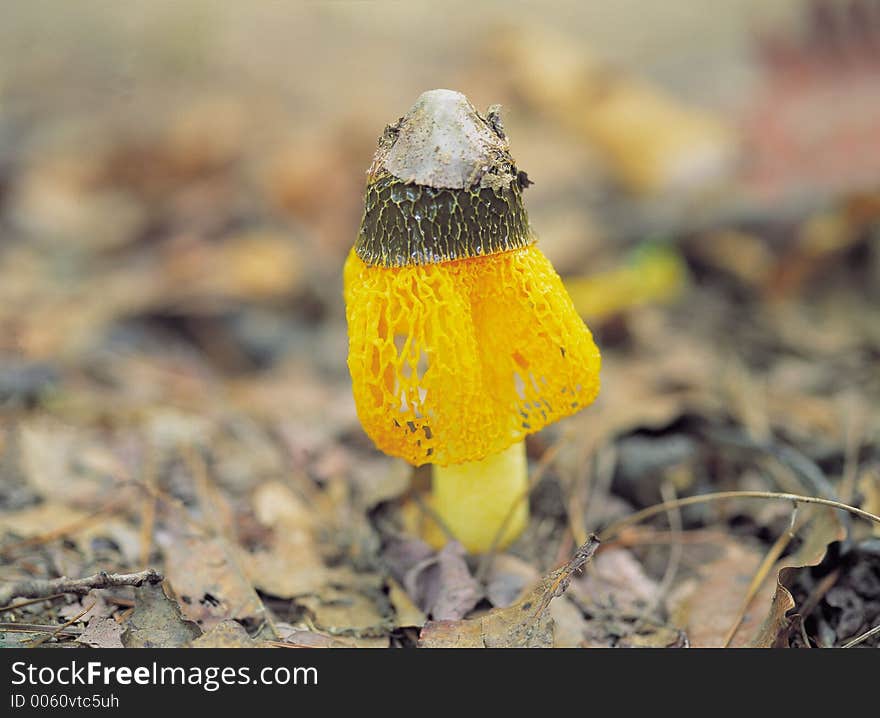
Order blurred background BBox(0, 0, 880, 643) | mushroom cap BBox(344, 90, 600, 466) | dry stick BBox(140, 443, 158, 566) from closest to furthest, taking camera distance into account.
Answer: mushroom cap BBox(344, 90, 600, 466)
dry stick BBox(140, 443, 158, 566)
blurred background BBox(0, 0, 880, 643)

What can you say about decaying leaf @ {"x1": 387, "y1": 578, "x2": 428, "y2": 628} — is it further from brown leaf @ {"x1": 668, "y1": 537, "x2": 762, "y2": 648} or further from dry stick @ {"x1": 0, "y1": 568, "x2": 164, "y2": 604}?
brown leaf @ {"x1": 668, "y1": 537, "x2": 762, "y2": 648}

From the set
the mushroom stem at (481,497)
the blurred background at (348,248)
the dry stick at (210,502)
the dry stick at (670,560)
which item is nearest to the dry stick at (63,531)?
the blurred background at (348,248)

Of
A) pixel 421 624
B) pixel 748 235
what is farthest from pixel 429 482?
pixel 748 235

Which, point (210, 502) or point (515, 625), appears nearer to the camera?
point (515, 625)

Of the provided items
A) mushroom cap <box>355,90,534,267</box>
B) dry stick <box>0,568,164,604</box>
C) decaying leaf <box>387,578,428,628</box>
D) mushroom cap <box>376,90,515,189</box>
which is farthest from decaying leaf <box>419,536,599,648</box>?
mushroom cap <box>376,90,515,189</box>

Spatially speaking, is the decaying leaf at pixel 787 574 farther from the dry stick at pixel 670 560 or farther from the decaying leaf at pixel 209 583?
the decaying leaf at pixel 209 583

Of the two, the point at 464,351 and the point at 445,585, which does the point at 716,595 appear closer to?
the point at 445,585

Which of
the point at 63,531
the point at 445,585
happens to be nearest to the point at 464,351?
the point at 445,585
